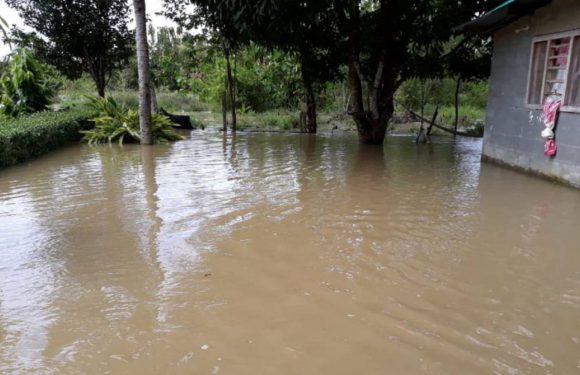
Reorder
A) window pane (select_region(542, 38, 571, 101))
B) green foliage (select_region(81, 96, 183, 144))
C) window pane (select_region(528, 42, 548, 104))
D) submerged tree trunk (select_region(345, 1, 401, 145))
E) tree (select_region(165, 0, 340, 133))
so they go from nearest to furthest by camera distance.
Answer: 1. window pane (select_region(542, 38, 571, 101))
2. window pane (select_region(528, 42, 548, 104))
3. tree (select_region(165, 0, 340, 133))
4. submerged tree trunk (select_region(345, 1, 401, 145))
5. green foliage (select_region(81, 96, 183, 144))

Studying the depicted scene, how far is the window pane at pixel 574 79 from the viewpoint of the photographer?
7.41 m

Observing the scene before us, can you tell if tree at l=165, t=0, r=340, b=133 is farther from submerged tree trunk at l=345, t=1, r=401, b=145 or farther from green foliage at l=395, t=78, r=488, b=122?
green foliage at l=395, t=78, r=488, b=122

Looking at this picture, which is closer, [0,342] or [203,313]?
[0,342]

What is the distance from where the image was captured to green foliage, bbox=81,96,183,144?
1335 centimetres

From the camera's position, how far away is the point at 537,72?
838 cm

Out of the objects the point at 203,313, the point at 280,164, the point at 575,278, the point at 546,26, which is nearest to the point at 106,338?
the point at 203,313

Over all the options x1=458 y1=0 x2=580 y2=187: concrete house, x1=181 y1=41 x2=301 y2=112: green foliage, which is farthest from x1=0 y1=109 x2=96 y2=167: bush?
x1=458 y1=0 x2=580 y2=187: concrete house

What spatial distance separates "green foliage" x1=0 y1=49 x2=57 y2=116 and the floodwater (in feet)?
26.0

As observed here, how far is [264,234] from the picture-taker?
5.15 m

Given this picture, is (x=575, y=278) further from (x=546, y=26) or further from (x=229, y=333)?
(x=546, y=26)

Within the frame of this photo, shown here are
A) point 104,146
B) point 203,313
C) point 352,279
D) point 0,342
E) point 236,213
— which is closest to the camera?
point 0,342

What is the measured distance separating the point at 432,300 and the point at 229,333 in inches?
60.8

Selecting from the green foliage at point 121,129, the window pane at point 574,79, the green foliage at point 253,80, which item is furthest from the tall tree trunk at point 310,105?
the window pane at point 574,79

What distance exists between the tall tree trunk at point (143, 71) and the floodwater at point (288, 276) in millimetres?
4963
